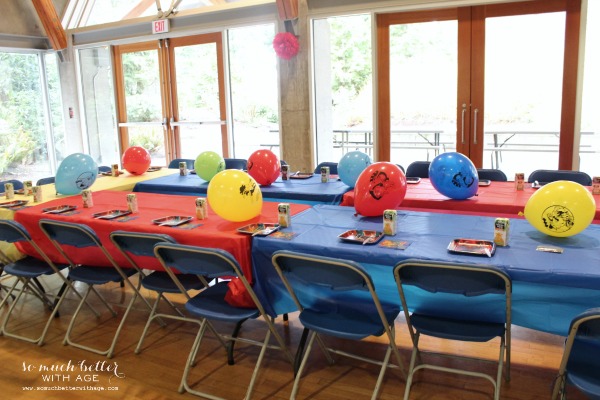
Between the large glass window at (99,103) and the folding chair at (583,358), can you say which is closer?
the folding chair at (583,358)

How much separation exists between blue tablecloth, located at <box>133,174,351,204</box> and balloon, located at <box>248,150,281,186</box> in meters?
0.09

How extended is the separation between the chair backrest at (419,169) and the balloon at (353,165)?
91 cm

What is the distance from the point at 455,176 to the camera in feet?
12.2

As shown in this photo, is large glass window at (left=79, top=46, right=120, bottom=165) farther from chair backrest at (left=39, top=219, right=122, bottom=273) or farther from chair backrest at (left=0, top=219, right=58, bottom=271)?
chair backrest at (left=39, top=219, right=122, bottom=273)

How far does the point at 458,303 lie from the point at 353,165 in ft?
6.28

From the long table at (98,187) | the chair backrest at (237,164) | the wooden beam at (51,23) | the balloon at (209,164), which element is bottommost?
the long table at (98,187)

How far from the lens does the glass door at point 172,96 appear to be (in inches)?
317

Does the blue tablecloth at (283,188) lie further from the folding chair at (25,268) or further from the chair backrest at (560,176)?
the chair backrest at (560,176)

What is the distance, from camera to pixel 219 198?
3227 millimetres

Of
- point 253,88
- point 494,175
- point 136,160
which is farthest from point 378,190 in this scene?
point 253,88

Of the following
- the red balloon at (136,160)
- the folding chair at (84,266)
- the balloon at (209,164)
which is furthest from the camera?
the red balloon at (136,160)

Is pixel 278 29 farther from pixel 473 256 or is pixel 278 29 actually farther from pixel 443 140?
pixel 473 256

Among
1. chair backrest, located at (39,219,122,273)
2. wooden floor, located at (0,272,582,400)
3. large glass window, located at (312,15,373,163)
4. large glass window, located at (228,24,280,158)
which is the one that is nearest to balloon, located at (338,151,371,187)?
wooden floor, located at (0,272,582,400)

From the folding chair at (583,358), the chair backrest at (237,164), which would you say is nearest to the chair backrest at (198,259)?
the folding chair at (583,358)
